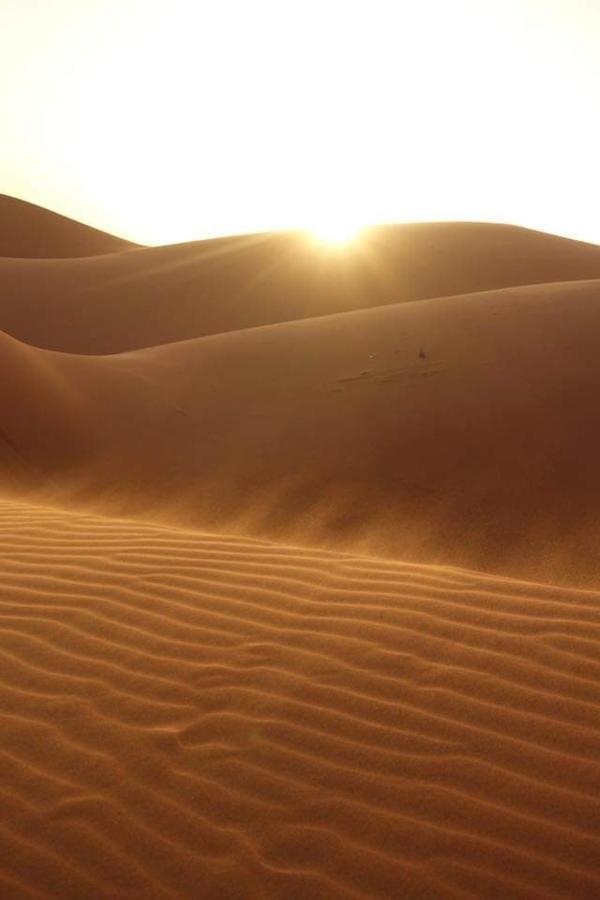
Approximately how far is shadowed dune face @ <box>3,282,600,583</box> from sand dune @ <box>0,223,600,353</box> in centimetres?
986

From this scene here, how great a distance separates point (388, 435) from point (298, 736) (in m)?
4.80

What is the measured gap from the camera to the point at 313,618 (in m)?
3.88

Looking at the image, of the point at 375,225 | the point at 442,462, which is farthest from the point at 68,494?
the point at 375,225

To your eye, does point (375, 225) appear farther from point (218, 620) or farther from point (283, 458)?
point (218, 620)

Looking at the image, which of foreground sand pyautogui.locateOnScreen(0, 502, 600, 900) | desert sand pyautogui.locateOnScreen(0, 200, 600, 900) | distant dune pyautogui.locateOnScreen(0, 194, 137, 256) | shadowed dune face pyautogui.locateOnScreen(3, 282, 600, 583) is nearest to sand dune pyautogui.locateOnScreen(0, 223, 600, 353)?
shadowed dune face pyautogui.locateOnScreen(3, 282, 600, 583)

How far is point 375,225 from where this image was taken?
94.8ft

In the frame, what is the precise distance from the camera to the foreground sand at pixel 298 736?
2.44m

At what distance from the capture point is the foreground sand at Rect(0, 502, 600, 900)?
244 cm

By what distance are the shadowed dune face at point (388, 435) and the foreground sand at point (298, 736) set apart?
1808 millimetres

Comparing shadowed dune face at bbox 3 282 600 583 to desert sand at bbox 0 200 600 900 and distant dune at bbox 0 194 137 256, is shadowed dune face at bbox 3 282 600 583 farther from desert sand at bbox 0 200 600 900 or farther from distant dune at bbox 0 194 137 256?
distant dune at bbox 0 194 137 256

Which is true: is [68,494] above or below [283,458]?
below

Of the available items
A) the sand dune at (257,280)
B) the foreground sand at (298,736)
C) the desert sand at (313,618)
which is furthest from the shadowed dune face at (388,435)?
the sand dune at (257,280)

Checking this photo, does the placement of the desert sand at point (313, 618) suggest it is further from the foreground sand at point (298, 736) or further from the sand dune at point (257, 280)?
the sand dune at point (257, 280)

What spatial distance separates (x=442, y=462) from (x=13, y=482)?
411 centimetres
